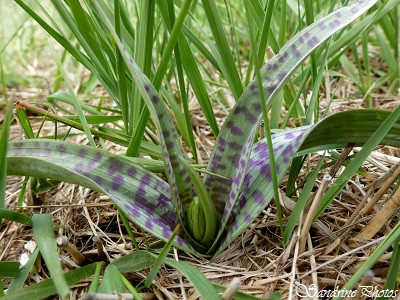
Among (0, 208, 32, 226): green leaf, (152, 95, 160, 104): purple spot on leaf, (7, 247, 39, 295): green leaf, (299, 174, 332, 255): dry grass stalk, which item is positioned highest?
(152, 95, 160, 104): purple spot on leaf

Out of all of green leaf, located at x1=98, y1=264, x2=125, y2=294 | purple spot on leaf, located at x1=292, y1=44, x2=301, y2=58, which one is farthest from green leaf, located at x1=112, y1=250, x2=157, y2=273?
purple spot on leaf, located at x1=292, y1=44, x2=301, y2=58

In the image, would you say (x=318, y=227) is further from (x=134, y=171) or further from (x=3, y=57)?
(x=3, y=57)

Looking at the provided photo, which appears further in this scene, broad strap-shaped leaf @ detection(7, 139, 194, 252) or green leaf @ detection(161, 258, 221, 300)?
broad strap-shaped leaf @ detection(7, 139, 194, 252)

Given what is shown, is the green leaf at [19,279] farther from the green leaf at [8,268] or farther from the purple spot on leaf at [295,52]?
the purple spot on leaf at [295,52]

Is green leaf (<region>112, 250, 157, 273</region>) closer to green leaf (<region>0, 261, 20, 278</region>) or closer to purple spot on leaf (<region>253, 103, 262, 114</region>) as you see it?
green leaf (<region>0, 261, 20, 278</region>)

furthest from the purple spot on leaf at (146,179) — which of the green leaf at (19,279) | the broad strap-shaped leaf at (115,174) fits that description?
the green leaf at (19,279)

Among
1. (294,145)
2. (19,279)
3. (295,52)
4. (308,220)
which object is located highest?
(295,52)

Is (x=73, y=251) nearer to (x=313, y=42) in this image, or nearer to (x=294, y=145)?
(x=294, y=145)

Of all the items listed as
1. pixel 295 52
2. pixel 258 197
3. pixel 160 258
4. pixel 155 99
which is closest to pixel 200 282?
pixel 160 258
